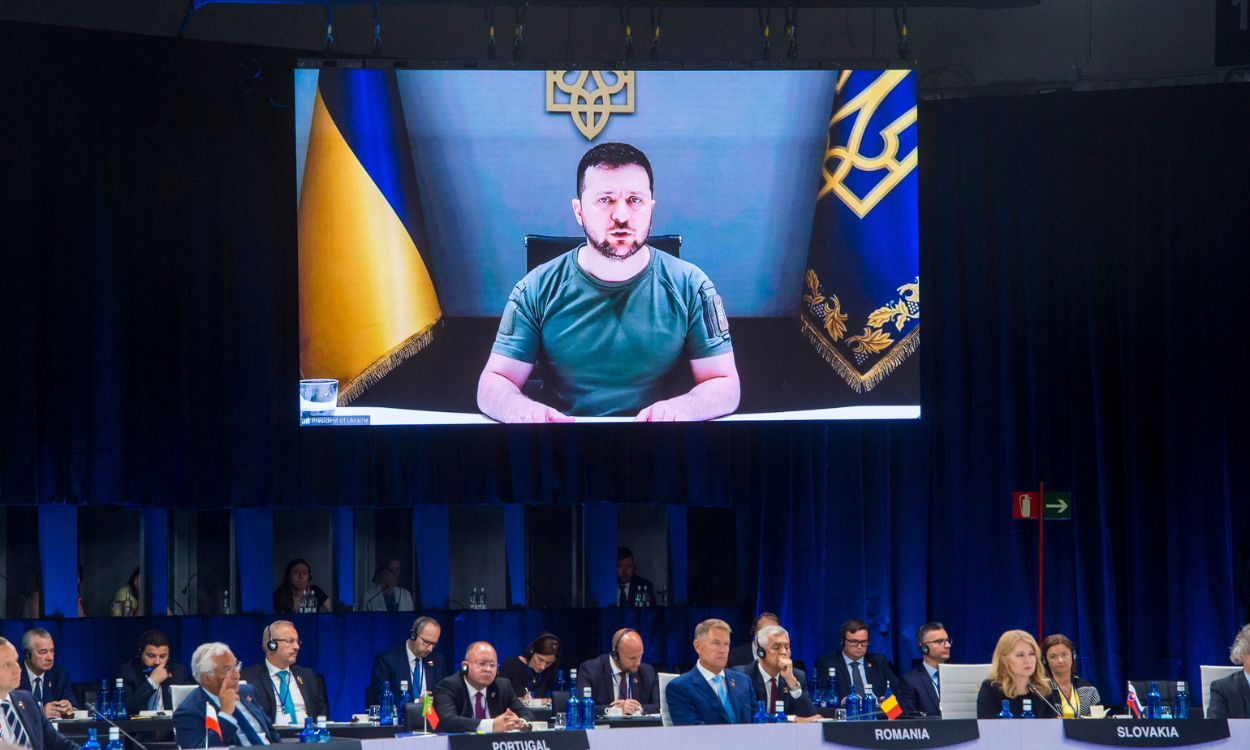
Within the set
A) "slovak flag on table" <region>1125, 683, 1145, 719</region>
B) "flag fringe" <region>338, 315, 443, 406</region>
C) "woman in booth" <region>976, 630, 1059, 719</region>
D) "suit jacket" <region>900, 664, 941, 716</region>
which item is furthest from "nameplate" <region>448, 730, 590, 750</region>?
Result: "flag fringe" <region>338, 315, 443, 406</region>

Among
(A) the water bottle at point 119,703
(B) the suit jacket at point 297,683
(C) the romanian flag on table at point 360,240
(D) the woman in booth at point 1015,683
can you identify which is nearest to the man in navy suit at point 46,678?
(A) the water bottle at point 119,703

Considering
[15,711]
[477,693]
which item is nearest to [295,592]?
[477,693]

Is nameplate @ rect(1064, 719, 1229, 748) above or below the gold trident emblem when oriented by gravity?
below

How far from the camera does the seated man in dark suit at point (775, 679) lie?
273 inches

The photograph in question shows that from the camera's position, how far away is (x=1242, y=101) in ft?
32.4

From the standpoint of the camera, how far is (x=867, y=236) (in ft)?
29.0

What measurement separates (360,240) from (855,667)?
10.6 feet

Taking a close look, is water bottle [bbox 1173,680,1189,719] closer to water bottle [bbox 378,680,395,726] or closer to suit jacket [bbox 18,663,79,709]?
water bottle [bbox 378,680,395,726]

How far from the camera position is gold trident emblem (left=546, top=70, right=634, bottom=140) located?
28.7ft

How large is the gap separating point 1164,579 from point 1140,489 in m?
0.52

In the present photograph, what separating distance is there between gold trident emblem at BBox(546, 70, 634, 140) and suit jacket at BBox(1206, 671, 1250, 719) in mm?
3949

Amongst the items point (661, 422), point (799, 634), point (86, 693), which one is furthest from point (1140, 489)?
point (86, 693)

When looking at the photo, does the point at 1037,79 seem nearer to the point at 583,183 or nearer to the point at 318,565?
the point at 583,183

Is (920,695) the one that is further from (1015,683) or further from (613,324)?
(613,324)
